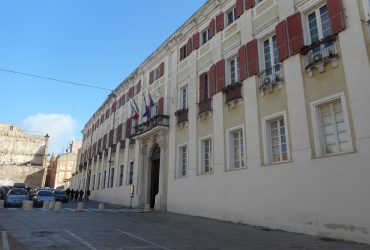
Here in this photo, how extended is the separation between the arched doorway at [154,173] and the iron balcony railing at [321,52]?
14478mm

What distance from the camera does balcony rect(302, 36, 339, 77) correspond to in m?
11.7

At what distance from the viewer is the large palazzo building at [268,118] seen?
428 inches

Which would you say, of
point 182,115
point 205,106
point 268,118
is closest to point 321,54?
point 268,118

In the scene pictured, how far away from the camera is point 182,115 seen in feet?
69.8

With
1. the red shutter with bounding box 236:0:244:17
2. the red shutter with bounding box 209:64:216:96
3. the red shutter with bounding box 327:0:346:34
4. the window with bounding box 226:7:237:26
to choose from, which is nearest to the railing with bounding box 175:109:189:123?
the red shutter with bounding box 209:64:216:96

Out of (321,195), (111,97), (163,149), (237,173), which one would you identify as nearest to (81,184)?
(111,97)

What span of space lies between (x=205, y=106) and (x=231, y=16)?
513cm

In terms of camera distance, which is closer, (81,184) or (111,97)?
(111,97)

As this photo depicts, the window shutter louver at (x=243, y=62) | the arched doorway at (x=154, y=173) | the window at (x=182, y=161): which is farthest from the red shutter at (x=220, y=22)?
the arched doorway at (x=154, y=173)

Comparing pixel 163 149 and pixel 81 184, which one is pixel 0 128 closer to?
pixel 81 184

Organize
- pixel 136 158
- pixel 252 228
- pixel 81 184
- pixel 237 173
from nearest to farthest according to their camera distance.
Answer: pixel 252 228 → pixel 237 173 → pixel 136 158 → pixel 81 184

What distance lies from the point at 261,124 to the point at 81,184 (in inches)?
1557

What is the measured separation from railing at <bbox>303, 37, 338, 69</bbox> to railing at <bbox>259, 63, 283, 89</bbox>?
4.81 feet

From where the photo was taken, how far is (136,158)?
90.5ft
